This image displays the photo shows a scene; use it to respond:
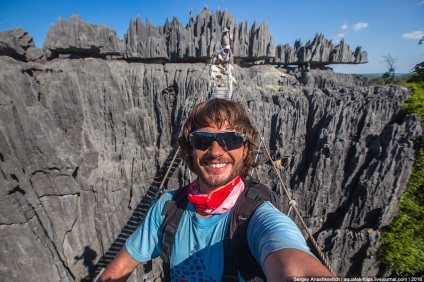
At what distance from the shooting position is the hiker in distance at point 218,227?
4.80 feet

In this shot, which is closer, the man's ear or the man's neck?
the man's neck

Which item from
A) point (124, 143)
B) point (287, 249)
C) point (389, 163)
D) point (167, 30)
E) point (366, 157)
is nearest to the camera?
point (287, 249)

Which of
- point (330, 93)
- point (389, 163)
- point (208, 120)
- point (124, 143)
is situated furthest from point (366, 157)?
point (124, 143)

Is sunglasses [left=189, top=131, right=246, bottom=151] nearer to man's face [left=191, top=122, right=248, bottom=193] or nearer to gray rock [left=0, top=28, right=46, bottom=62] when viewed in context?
man's face [left=191, top=122, right=248, bottom=193]

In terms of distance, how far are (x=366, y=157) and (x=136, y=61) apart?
46.3 feet

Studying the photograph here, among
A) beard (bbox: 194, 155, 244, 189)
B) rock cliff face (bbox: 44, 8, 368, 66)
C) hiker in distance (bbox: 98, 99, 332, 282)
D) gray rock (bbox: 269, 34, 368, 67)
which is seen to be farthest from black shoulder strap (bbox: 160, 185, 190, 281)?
gray rock (bbox: 269, 34, 368, 67)

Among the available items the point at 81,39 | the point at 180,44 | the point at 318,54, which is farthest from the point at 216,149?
the point at 318,54

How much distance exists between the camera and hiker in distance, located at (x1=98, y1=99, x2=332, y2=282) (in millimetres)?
1464

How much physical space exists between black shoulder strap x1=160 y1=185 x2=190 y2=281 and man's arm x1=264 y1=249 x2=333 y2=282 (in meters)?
0.82

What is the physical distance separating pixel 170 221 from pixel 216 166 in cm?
62

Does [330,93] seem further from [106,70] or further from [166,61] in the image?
[106,70]

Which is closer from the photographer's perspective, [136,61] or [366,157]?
[366,157]

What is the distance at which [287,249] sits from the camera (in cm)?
139

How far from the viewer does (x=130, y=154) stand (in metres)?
12.4
